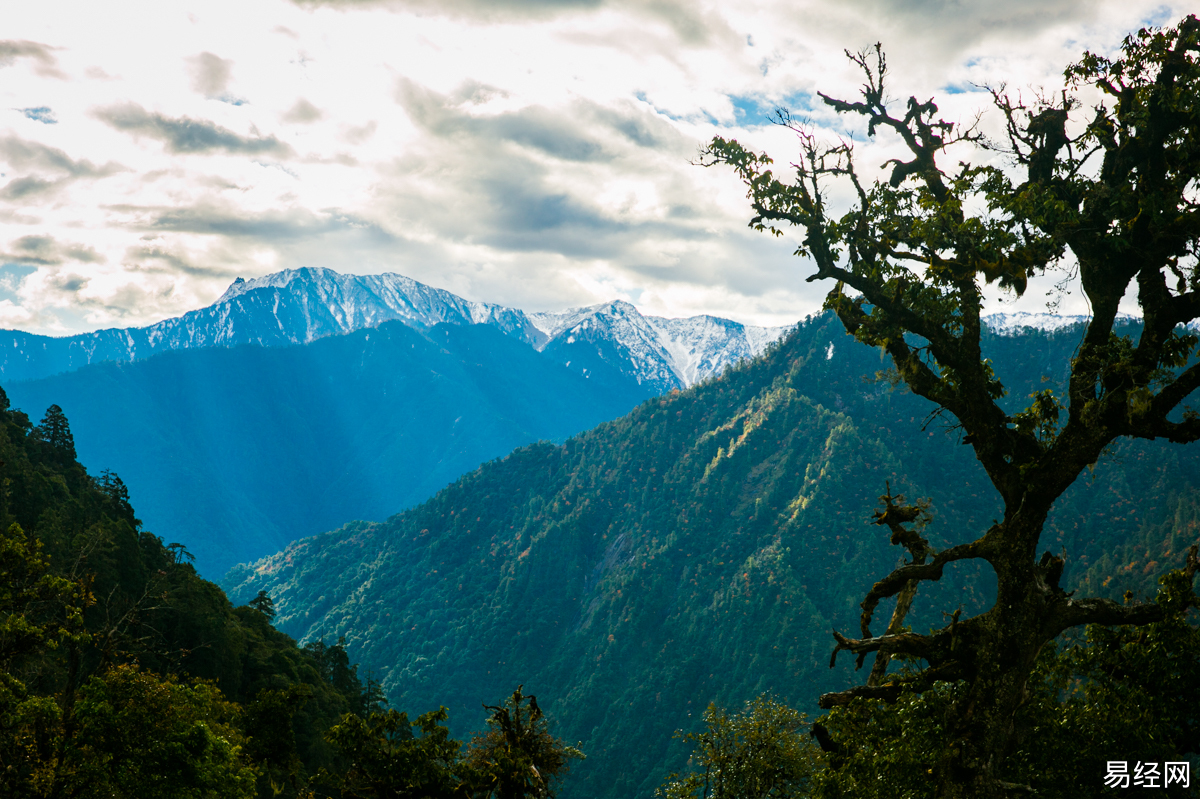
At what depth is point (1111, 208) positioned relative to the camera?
1233 cm

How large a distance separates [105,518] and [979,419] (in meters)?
86.4

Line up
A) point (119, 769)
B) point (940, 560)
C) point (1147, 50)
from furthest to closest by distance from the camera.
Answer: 1. point (119, 769)
2. point (940, 560)
3. point (1147, 50)

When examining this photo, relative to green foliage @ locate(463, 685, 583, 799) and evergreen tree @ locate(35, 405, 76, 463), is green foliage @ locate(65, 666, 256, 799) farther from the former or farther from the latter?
evergreen tree @ locate(35, 405, 76, 463)

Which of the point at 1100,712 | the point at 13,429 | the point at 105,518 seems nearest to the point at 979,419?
the point at 1100,712

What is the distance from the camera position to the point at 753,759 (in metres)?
22.3

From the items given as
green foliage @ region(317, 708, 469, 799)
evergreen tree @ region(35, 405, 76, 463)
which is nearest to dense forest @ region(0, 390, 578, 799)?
green foliage @ region(317, 708, 469, 799)

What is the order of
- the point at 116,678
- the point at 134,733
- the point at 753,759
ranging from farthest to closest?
the point at 753,759 → the point at 116,678 → the point at 134,733

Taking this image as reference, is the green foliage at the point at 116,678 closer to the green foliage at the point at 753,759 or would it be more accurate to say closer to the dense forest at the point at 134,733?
the dense forest at the point at 134,733

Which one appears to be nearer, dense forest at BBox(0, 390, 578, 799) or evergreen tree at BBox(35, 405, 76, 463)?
dense forest at BBox(0, 390, 578, 799)

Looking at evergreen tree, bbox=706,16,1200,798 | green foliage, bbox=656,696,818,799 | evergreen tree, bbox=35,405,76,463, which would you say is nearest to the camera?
evergreen tree, bbox=706,16,1200,798

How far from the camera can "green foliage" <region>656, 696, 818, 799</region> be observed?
2175 centimetres

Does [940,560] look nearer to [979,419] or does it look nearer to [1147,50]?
[979,419]

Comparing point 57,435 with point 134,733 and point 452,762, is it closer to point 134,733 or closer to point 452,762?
point 134,733

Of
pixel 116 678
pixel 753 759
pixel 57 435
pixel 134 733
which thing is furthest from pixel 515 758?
pixel 57 435
